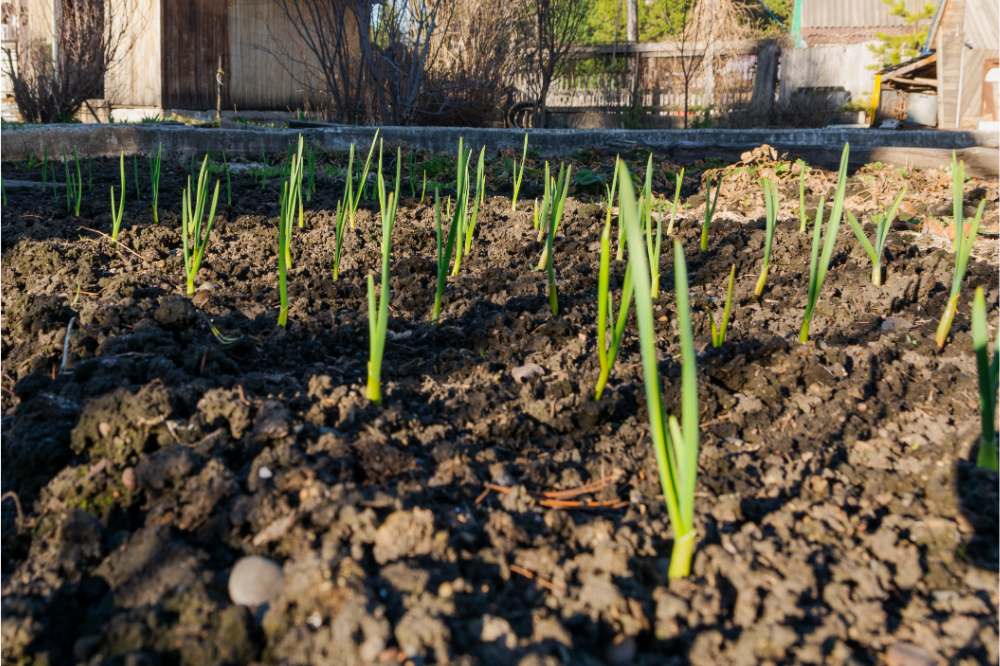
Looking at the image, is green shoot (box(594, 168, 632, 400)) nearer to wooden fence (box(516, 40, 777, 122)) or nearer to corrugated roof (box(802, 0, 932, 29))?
wooden fence (box(516, 40, 777, 122))

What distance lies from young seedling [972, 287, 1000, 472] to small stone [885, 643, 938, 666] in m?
0.41

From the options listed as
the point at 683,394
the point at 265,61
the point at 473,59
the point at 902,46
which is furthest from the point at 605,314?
the point at 902,46

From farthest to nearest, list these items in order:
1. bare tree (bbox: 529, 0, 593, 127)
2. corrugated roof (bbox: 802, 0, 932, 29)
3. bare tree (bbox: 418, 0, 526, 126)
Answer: corrugated roof (bbox: 802, 0, 932, 29) < bare tree (bbox: 529, 0, 593, 127) < bare tree (bbox: 418, 0, 526, 126)

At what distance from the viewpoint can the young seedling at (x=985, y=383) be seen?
1.13m

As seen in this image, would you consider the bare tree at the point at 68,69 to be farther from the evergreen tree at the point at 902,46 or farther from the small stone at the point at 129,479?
the evergreen tree at the point at 902,46

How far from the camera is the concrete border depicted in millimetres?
4891

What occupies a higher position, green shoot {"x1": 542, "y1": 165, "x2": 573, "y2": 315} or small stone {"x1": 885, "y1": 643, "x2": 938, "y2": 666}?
green shoot {"x1": 542, "y1": 165, "x2": 573, "y2": 315}

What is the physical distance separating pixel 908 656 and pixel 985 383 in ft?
1.46

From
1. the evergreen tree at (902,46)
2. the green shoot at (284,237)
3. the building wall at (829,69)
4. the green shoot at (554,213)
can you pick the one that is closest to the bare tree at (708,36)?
the building wall at (829,69)

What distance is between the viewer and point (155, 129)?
524cm

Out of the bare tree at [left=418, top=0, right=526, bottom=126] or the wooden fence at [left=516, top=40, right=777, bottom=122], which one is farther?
the wooden fence at [left=516, top=40, right=777, bottom=122]

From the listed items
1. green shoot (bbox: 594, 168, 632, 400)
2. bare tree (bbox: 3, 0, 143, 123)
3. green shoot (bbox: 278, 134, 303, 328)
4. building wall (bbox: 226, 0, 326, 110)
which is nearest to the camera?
green shoot (bbox: 594, 168, 632, 400)

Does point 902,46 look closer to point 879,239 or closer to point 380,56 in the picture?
point 380,56

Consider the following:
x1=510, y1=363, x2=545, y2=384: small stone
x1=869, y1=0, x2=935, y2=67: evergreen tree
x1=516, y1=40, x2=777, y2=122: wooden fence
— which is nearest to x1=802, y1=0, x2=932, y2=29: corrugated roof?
x1=869, y1=0, x2=935, y2=67: evergreen tree
